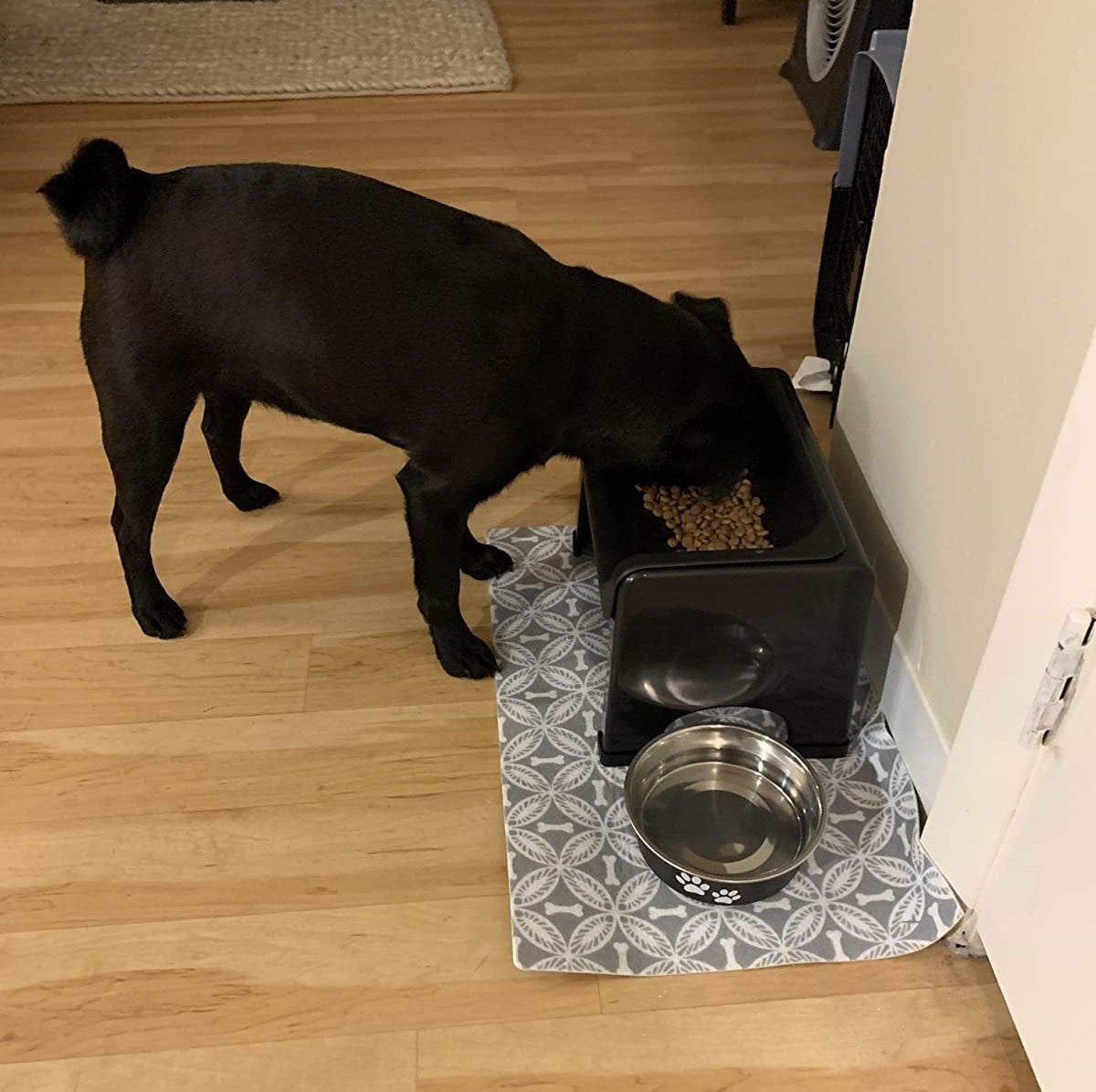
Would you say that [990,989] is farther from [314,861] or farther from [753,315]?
[753,315]

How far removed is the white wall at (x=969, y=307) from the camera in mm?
1005

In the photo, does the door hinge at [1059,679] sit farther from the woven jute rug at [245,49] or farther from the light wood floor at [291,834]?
the woven jute rug at [245,49]

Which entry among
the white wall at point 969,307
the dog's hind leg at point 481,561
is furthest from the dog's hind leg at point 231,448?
the white wall at point 969,307


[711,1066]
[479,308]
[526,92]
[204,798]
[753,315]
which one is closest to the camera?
[711,1066]

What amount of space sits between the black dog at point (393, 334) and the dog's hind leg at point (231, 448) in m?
0.22

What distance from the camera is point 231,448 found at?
173 centimetres

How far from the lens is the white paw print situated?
1235 mm

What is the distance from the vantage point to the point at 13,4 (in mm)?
3352

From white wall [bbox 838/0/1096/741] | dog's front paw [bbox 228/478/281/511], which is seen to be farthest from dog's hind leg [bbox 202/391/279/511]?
white wall [bbox 838/0/1096/741]

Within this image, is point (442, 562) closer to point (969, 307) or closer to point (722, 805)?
point (722, 805)

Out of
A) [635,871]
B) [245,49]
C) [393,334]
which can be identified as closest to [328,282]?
[393,334]

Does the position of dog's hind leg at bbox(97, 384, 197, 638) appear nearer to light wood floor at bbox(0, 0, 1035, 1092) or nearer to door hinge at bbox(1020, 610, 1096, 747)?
light wood floor at bbox(0, 0, 1035, 1092)

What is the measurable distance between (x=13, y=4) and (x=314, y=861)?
10.1ft

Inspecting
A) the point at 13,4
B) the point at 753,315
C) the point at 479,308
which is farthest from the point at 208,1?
the point at 479,308
